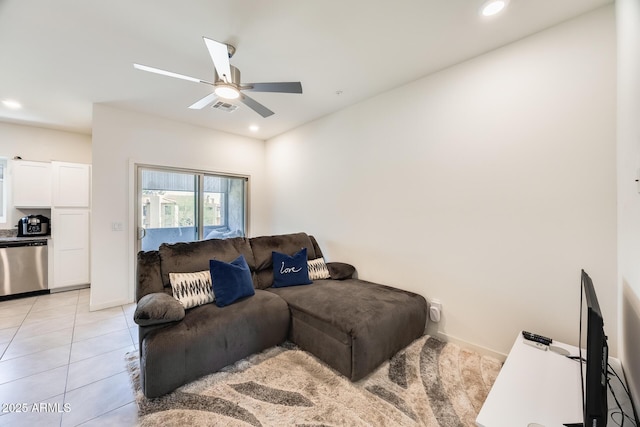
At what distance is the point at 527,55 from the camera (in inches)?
82.7

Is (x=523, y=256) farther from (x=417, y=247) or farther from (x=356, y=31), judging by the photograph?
(x=356, y=31)

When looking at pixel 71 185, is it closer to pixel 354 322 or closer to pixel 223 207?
pixel 223 207

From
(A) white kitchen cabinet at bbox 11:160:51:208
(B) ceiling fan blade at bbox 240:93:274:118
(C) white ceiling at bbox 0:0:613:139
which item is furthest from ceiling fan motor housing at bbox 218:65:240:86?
(A) white kitchen cabinet at bbox 11:160:51:208

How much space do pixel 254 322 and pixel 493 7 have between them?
3.02 m

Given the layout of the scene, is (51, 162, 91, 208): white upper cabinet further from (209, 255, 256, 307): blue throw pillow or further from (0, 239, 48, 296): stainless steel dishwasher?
(209, 255, 256, 307): blue throw pillow

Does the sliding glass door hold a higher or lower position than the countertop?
higher

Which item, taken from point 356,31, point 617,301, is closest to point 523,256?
point 617,301

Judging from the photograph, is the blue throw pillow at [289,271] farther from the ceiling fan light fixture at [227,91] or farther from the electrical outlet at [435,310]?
the ceiling fan light fixture at [227,91]

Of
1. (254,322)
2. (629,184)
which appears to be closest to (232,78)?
(254,322)

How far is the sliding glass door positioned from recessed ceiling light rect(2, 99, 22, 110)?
62.0 inches

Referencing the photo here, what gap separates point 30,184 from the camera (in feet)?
13.3

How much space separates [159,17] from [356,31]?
149cm

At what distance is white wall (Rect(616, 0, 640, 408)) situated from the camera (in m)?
1.25

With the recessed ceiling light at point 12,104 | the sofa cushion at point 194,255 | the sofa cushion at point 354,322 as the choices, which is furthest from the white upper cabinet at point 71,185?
the sofa cushion at point 354,322
